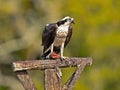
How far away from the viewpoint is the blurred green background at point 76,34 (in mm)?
25875

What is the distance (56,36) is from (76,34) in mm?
17769

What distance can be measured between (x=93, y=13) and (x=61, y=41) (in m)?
18.6

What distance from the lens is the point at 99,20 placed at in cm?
2839

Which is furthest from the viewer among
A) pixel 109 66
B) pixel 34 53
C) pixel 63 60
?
pixel 109 66

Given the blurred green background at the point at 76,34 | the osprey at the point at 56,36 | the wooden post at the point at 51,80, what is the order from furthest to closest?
the blurred green background at the point at 76,34
the osprey at the point at 56,36
the wooden post at the point at 51,80

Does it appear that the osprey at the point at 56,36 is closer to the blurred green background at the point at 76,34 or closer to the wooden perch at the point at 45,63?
the wooden perch at the point at 45,63

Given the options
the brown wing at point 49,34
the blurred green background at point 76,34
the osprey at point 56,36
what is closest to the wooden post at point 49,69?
the osprey at point 56,36

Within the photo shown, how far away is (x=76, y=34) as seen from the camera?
91.4ft

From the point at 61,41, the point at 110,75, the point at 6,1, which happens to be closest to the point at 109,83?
the point at 110,75

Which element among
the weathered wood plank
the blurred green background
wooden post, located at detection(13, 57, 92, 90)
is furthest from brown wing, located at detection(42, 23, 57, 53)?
the blurred green background

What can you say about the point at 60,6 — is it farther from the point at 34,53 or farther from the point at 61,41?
the point at 61,41

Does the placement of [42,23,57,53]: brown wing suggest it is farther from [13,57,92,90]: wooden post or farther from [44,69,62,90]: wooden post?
[44,69,62,90]: wooden post

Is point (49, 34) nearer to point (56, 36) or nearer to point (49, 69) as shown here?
point (56, 36)

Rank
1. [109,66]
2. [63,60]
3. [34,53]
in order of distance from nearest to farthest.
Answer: [63,60] → [34,53] → [109,66]
